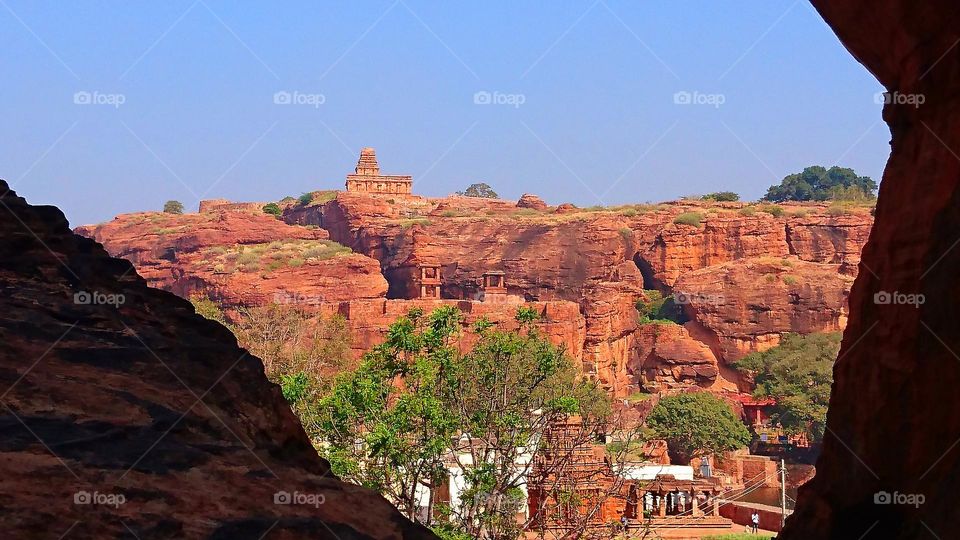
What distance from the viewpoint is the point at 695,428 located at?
46312 mm

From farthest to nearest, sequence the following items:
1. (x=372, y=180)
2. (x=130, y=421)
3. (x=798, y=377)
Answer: (x=372, y=180) → (x=798, y=377) → (x=130, y=421)

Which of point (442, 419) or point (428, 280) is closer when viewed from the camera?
point (442, 419)

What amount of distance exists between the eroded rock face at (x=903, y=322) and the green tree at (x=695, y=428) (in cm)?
3938

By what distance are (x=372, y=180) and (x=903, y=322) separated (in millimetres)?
94342

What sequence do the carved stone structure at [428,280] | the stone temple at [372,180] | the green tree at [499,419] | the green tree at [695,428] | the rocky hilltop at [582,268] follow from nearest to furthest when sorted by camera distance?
1. the green tree at [499,419]
2. the green tree at [695,428]
3. the rocky hilltop at [582,268]
4. the carved stone structure at [428,280]
5. the stone temple at [372,180]

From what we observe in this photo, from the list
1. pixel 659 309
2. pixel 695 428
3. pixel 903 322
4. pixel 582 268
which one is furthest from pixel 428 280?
pixel 903 322

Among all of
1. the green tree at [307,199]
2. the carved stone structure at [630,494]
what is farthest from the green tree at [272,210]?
the carved stone structure at [630,494]

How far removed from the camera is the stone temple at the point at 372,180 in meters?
98.6

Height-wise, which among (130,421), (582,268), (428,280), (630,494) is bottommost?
(630,494)

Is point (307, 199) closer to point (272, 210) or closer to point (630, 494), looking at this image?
point (272, 210)

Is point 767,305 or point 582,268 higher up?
point 582,268

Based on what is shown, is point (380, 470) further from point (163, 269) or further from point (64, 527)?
point (163, 269)

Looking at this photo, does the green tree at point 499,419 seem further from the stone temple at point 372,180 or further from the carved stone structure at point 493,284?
the stone temple at point 372,180

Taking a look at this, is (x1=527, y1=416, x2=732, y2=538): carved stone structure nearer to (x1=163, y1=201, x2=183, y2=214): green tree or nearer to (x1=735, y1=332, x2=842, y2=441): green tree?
(x1=735, y1=332, x2=842, y2=441): green tree
